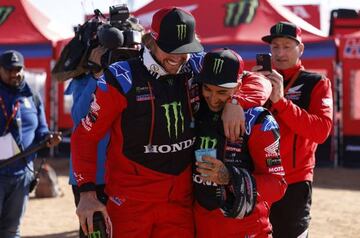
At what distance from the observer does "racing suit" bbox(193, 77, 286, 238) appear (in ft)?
9.42

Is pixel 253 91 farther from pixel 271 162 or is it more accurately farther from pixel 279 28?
pixel 279 28

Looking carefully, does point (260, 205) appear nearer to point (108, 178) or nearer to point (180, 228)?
point (180, 228)

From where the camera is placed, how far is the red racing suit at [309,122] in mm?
3910

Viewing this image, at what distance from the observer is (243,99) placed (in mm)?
3004

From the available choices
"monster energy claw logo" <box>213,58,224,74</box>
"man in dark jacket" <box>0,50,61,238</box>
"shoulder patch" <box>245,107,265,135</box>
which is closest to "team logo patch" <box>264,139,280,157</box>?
"shoulder patch" <box>245,107,265,135</box>

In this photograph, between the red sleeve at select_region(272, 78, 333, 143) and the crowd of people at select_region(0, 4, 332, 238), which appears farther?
the red sleeve at select_region(272, 78, 333, 143)

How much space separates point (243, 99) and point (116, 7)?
1366 millimetres

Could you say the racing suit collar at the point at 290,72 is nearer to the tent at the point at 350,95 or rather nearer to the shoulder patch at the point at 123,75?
the shoulder patch at the point at 123,75

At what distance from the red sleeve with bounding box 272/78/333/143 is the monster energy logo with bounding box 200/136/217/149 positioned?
89 cm

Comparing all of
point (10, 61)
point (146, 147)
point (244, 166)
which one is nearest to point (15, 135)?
point (10, 61)

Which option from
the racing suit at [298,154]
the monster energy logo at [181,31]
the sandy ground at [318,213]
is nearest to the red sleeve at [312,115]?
the racing suit at [298,154]

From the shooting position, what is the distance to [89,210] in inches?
113

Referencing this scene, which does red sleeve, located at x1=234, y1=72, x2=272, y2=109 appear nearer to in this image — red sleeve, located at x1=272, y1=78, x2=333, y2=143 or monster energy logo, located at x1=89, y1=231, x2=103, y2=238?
red sleeve, located at x1=272, y1=78, x2=333, y2=143

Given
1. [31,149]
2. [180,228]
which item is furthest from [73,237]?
[180,228]
